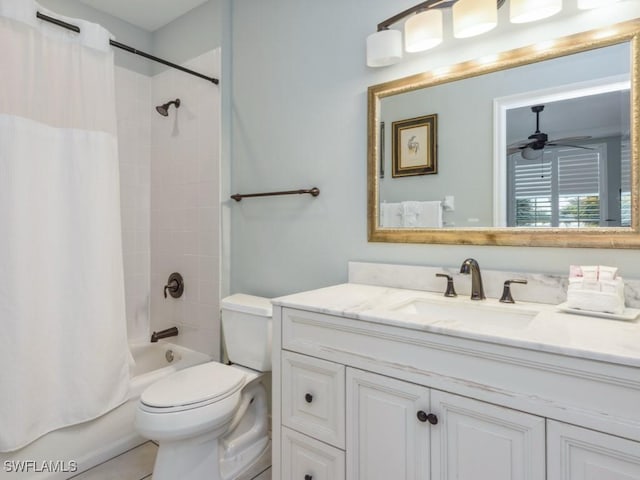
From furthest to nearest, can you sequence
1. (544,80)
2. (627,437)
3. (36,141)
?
(36,141) → (544,80) → (627,437)

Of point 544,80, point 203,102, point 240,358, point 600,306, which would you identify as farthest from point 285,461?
point 203,102

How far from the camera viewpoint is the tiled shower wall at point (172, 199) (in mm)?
2291

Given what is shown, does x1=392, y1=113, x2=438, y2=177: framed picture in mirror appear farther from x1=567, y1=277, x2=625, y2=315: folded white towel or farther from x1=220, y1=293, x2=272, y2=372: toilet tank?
x1=220, y1=293, x2=272, y2=372: toilet tank

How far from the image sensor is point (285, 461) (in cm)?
138

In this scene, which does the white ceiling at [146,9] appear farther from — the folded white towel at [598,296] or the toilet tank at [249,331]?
the folded white towel at [598,296]

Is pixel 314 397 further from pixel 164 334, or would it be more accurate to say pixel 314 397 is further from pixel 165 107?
pixel 165 107

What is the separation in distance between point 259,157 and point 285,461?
154 centimetres

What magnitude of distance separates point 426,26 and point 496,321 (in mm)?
1147

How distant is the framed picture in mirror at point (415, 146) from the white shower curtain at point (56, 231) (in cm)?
138

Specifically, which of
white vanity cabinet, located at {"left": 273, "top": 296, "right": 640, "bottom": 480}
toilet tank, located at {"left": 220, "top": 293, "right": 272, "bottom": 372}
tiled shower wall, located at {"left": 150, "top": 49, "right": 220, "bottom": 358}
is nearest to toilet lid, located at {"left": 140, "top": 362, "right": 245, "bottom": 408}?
toilet tank, located at {"left": 220, "top": 293, "right": 272, "bottom": 372}

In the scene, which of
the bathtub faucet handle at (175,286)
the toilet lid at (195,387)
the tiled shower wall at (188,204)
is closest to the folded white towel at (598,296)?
the toilet lid at (195,387)

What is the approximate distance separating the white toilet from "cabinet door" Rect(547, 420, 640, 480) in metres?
1.16

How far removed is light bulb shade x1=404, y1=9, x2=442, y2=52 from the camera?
1.45m

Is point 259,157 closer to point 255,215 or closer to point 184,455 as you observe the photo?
point 255,215
